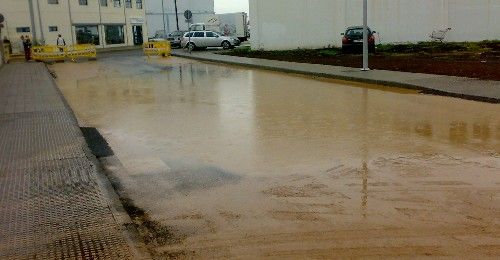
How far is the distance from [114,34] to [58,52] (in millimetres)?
22867

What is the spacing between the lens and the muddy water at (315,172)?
433cm

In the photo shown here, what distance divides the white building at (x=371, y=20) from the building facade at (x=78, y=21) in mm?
17400

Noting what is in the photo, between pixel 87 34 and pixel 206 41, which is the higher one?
pixel 87 34

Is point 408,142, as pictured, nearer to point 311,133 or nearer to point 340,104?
point 311,133

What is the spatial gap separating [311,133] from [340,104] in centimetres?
332

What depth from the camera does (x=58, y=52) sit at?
33.2 m

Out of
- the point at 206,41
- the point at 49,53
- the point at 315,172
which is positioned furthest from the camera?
the point at 206,41

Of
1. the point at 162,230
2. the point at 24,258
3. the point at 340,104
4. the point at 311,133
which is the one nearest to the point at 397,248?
the point at 162,230

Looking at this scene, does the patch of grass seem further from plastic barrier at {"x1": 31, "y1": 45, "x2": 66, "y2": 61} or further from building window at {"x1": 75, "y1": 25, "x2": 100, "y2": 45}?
building window at {"x1": 75, "y1": 25, "x2": 100, "y2": 45}

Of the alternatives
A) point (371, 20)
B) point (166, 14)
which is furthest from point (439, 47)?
point (166, 14)

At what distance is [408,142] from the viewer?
7.83 meters

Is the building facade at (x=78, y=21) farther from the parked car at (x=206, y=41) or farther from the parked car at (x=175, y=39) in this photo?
the parked car at (x=206, y=41)

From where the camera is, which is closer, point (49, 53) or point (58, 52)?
point (49, 53)

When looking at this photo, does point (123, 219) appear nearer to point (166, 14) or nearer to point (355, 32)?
point (355, 32)
